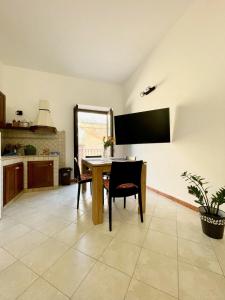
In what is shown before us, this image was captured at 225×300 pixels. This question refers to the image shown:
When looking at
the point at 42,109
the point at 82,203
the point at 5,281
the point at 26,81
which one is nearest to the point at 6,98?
the point at 26,81

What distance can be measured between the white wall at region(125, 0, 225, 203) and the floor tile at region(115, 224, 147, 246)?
1.21 metres

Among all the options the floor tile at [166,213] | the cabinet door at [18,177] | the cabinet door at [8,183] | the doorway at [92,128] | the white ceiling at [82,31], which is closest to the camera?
the floor tile at [166,213]

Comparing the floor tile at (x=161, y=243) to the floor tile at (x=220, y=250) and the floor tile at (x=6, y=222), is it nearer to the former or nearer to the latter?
the floor tile at (x=220, y=250)

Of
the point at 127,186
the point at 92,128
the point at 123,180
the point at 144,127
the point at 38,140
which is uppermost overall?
the point at 92,128

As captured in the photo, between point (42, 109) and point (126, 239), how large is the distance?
3.53 m

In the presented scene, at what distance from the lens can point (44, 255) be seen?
4.56ft

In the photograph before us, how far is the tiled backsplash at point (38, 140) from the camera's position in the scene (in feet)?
11.8

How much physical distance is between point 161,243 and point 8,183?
264cm

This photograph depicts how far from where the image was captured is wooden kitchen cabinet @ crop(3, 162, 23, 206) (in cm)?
243

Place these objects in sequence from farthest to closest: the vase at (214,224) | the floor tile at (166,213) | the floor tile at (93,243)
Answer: the floor tile at (166,213)
the vase at (214,224)
the floor tile at (93,243)

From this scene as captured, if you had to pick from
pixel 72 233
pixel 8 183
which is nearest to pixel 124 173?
pixel 72 233

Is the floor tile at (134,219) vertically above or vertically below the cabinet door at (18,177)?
below

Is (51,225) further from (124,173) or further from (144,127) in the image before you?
(144,127)

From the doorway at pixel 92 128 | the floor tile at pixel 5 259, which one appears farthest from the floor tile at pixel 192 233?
the doorway at pixel 92 128
